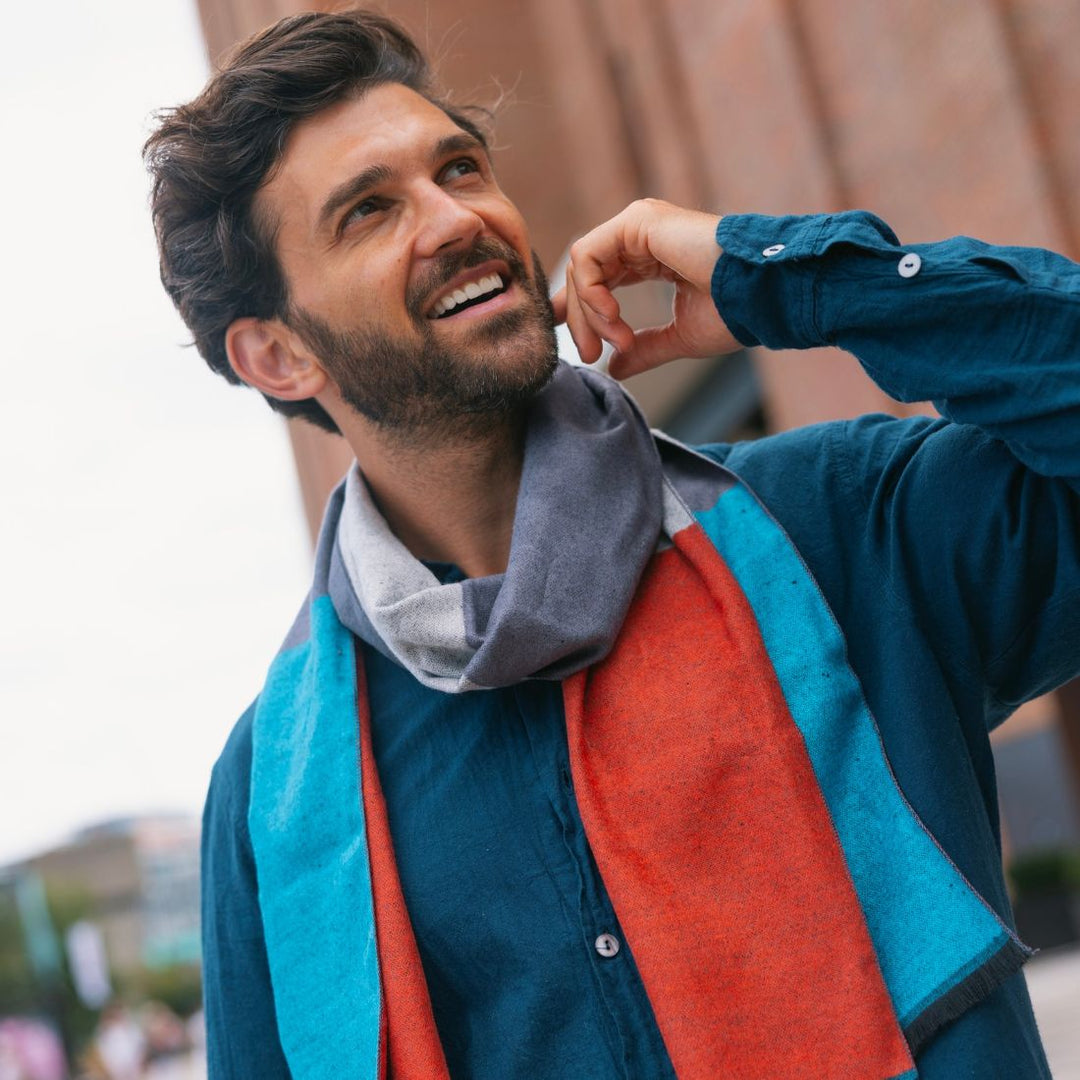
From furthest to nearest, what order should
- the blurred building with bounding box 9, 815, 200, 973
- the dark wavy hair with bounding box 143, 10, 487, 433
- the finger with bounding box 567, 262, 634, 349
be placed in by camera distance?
the blurred building with bounding box 9, 815, 200, 973
the dark wavy hair with bounding box 143, 10, 487, 433
the finger with bounding box 567, 262, 634, 349

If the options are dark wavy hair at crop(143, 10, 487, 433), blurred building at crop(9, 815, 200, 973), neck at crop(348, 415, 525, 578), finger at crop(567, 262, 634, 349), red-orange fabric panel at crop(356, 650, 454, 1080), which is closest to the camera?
red-orange fabric panel at crop(356, 650, 454, 1080)

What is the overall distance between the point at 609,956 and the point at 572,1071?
154 millimetres

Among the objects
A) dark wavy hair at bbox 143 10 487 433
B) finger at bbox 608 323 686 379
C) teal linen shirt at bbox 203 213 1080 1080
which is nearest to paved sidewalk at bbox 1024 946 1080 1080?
teal linen shirt at bbox 203 213 1080 1080

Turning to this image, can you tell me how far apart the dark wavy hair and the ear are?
3cm

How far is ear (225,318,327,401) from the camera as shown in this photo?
89.4 inches

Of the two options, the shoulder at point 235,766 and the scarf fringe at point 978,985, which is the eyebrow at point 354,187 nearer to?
the shoulder at point 235,766

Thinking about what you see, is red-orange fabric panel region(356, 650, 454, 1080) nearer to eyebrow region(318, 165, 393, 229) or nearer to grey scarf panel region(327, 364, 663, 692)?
grey scarf panel region(327, 364, 663, 692)

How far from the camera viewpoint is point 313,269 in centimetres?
215

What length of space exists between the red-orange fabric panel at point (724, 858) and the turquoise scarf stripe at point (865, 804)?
0.09 feet

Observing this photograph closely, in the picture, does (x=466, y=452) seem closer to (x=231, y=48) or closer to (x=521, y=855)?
(x=521, y=855)

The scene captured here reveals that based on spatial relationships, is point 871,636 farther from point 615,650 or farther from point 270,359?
point 270,359

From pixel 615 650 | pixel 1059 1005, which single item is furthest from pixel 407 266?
pixel 1059 1005

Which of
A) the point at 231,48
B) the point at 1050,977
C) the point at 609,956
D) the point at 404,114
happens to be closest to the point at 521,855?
the point at 609,956

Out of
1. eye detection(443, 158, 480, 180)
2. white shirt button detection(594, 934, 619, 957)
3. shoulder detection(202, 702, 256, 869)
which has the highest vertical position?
eye detection(443, 158, 480, 180)
